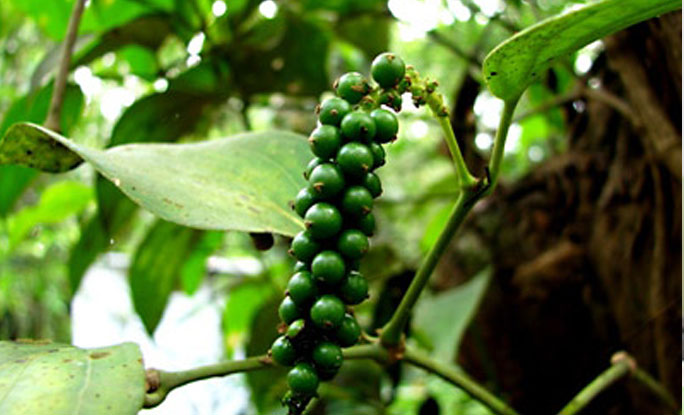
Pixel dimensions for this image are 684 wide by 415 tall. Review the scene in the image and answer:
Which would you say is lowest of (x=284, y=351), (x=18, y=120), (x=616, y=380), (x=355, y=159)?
(x=616, y=380)

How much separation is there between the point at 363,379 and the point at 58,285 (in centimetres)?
134

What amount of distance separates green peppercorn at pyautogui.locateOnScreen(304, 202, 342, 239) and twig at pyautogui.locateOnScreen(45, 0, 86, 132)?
1.32 feet

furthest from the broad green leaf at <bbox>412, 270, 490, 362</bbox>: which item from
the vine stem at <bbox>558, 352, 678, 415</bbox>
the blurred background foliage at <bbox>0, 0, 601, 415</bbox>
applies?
the vine stem at <bbox>558, 352, 678, 415</bbox>

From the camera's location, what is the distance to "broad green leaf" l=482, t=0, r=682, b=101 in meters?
0.41

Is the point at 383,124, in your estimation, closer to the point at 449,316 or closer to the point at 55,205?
the point at 449,316

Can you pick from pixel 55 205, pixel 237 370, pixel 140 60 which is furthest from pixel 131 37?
pixel 237 370

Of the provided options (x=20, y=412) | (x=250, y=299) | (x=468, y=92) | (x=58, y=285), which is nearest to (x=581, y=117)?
(x=468, y=92)

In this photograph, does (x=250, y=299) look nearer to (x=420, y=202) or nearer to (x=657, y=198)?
(x=420, y=202)

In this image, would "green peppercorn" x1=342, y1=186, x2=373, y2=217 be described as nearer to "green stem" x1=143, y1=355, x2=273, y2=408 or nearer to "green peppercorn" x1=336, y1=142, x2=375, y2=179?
"green peppercorn" x1=336, y1=142, x2=375, y2=179

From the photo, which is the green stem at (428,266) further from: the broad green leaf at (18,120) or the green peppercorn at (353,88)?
the broad green leaf at (18,120)

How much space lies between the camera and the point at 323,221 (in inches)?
16.4

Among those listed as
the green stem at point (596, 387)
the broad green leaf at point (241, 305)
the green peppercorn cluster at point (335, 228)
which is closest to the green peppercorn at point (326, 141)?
the green peppercorn cluster at point (335, 228)

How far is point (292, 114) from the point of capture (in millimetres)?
1512

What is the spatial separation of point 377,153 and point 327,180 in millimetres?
38
